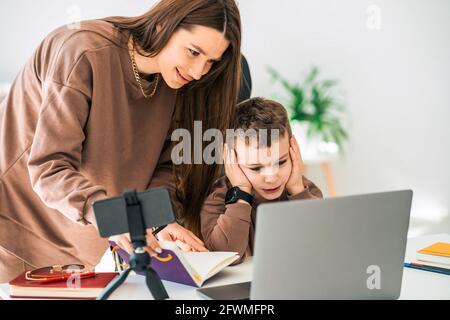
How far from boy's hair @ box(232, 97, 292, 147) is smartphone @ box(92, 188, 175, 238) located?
0.68m

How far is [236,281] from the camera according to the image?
114 cm

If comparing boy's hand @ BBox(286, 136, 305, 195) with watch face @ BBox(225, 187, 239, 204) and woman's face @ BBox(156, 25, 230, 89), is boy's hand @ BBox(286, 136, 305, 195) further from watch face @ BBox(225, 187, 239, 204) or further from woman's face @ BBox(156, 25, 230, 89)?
woman's face @ BBox(156, 25, 230, 89)

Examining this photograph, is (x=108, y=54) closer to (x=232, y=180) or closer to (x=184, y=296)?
(x=232, y=180)

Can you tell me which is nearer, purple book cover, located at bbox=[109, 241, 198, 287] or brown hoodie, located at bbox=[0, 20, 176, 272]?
purple book cover, located at bbox=[109, 241, 198, 287]

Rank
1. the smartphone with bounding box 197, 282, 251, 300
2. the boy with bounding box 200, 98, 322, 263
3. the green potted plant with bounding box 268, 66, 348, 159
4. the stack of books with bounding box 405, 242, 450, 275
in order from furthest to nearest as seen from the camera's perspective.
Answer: the green potted plant with bounding box 268, 66, 348, 159 < the boy with bounding box 200, 98, 322, 263 < the stack of books with bounding box 405, 242, 450, 275 < the smartphone with bounding box 197, 282, 251, 300

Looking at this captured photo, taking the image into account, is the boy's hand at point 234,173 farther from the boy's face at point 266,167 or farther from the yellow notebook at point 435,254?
the yellow notebook at point 435,254

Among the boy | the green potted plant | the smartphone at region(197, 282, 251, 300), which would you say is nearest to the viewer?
the smartphone at region(197, 282, 251, 300)

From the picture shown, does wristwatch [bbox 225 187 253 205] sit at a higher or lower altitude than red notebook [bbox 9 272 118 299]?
higher

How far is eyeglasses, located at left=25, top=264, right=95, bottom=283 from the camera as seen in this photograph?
41.5 inches

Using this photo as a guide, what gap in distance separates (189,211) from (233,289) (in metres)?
0.57

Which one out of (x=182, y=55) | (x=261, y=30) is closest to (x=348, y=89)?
(x=261, y=30)

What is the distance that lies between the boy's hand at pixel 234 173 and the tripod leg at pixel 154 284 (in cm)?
60

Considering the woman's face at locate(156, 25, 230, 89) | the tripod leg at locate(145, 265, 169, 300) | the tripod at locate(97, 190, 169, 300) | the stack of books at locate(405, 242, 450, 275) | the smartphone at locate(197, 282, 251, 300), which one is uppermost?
the woman's face at locate(156, 25, 230, 89)

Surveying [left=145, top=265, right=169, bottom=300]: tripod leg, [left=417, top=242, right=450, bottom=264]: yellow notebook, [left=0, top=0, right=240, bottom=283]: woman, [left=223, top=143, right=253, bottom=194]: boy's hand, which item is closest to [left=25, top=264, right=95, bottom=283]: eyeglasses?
[left=0, top=0, right=240, bottom=283]: woman
